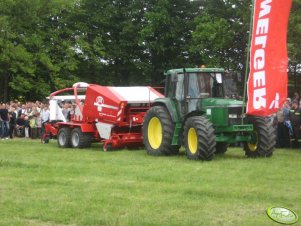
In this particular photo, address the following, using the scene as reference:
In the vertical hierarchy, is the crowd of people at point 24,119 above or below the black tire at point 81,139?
above

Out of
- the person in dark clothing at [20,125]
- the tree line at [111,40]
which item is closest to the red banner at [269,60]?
the person in dark clothing at [20,125]

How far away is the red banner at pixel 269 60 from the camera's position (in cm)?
1252

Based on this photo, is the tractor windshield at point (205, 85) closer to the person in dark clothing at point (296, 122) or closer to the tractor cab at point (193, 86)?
the tractor cab at point (193, 86)

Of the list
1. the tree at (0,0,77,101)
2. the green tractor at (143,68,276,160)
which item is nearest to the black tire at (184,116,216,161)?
the green tractor at (143,68,276,160)

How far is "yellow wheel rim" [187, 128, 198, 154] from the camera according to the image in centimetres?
1490

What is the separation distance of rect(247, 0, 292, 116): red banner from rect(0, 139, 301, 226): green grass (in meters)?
1.49

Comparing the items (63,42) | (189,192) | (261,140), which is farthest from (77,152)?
(63,42)

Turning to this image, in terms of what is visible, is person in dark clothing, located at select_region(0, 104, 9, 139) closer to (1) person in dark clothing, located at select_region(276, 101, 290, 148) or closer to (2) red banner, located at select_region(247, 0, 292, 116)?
(1) person in dark clothing, located at select_region(276, 101, 290, 148)

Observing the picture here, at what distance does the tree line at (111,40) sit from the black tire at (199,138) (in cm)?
1755

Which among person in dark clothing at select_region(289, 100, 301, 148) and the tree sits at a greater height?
the tree

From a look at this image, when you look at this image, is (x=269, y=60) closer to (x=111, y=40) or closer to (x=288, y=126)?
(x=288, y=126)

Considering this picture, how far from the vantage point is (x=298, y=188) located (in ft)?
33.9

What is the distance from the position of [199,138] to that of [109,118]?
480 centimetres

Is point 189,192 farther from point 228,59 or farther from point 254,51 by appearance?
point 228,59
